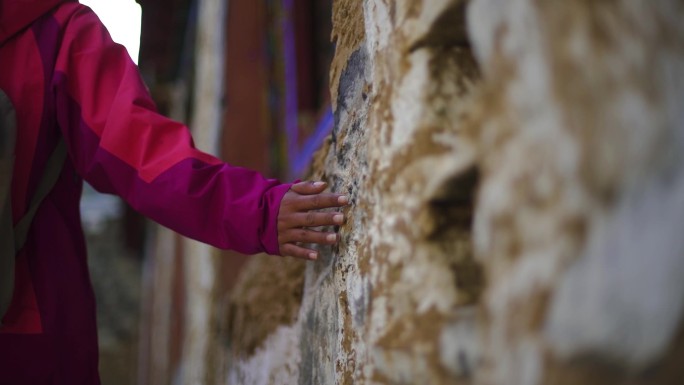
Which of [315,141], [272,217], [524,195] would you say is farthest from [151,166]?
[315,141]

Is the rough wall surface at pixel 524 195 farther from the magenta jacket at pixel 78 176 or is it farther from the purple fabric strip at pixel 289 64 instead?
the purple fabric strip at pixel 289 64

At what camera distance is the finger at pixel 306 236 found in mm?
1087

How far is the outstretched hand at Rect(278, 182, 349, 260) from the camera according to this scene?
1066mm

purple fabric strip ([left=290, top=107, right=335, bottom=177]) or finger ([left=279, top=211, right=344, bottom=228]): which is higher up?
purple fabric strip ([left=290, top=107, right=335, bottom=177])

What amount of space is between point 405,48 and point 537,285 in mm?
335

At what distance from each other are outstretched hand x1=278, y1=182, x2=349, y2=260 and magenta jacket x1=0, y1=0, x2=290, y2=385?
0.05ft

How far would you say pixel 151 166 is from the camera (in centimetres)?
114

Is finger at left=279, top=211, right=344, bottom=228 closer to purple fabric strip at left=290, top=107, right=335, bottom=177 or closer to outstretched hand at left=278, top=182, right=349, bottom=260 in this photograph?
outstretched hand at left=278, top=182, right=349, bottom=260

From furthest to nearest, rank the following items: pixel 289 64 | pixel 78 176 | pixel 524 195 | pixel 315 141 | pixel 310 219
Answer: pixel 289 64
pixel 315 141
pixel 78 176
pixel 310 219
pixel 524 195

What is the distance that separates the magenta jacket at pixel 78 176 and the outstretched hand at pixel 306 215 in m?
0.02

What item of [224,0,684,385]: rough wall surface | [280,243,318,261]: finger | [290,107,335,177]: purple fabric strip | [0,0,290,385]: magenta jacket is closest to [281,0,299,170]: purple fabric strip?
[290,107,335,177]: purple fabric strip

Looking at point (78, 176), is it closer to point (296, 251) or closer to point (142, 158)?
point (142, 158)

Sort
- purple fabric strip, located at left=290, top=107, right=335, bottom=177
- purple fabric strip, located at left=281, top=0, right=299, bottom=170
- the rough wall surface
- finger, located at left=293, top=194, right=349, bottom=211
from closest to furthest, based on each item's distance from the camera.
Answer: the rough wall surface
finger, located at left=293, top=194, right=349, bottom=211
purple fabric strip, located at left=290, top=107, right=335, bottom=177
purple fabric strip, located at left=281, top=0, right=299, bottom=170

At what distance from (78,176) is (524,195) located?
3.18 ft
